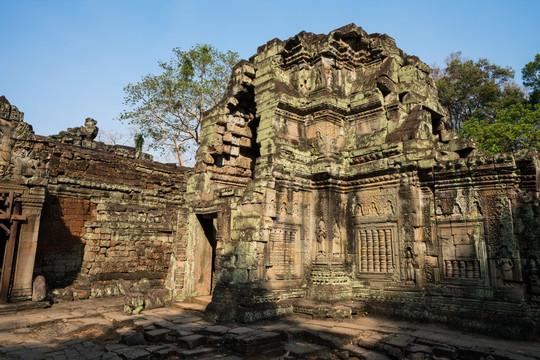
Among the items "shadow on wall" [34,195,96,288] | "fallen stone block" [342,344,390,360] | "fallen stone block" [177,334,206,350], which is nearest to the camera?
"fallen stone block" [342,344,390,360]

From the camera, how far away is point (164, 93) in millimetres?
21734

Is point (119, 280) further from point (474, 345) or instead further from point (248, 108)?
point (474, 345)

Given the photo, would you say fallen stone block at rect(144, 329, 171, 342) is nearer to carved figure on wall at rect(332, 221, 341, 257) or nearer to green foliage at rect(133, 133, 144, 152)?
carved figure on wall at rect(332, 221, 341, 257)

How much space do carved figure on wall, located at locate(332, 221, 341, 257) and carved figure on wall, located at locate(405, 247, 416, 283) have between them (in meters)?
1.58

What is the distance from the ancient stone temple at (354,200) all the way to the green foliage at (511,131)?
8459 mm

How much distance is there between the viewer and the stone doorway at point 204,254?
9719 millimetres

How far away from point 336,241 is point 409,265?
5.69ft

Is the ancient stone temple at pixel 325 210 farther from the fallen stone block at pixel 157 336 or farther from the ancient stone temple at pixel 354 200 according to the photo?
the fallen stone block at pixel 157 336

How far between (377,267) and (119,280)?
829 centimetres

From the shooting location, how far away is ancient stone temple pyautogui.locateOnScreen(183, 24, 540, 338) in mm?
6887

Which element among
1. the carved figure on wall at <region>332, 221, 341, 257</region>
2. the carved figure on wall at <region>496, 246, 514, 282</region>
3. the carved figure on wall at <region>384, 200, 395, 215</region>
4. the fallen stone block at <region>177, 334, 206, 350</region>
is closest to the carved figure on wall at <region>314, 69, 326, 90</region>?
the carved figure on wall at <region>384, 200, 395, 215</region>

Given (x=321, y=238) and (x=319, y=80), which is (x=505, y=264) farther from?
(x=319, y=80)

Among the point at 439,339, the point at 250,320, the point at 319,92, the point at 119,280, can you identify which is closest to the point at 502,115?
the point at 319,92

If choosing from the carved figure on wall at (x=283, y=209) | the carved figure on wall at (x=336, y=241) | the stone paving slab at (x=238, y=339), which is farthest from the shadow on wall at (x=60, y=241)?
the carved figure on wall at (x=336, y=241)
